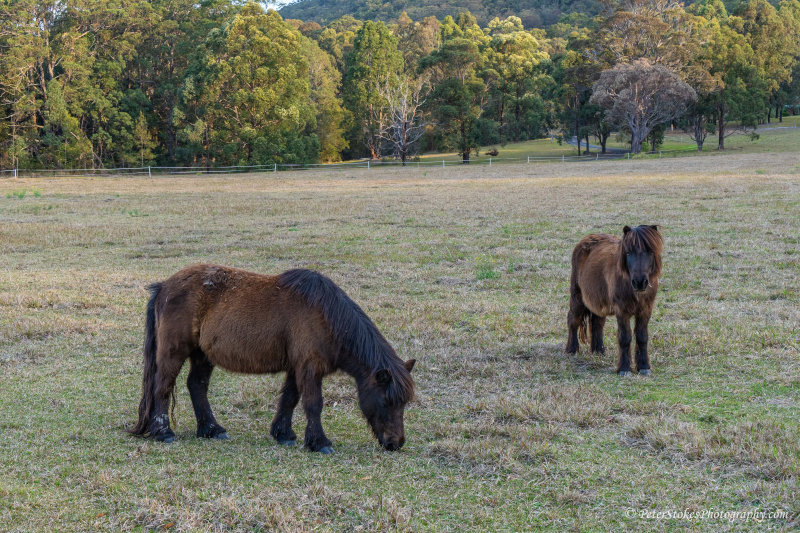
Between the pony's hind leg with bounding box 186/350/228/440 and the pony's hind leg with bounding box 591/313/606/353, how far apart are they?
453 centimetres

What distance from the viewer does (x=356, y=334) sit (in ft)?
16.8

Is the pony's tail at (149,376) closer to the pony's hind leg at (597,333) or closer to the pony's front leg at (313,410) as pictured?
the pony's front leg at (313,410)

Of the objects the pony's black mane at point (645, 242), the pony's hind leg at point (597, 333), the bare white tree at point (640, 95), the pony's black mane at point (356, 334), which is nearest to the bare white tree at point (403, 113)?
the bare white tree at point (640, 95)

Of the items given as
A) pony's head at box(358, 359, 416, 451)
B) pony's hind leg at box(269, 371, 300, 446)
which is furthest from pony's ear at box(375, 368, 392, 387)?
pony's hind leg at box(269, 371, 300, 446)

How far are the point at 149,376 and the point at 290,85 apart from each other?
2154 inches

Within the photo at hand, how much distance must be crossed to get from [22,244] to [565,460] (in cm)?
1553

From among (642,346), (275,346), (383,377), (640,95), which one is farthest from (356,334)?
(640,95)

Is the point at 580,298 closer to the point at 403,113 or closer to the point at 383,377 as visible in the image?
the point at 383,377

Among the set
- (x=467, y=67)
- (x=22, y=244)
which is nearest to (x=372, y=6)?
(x=467, y=67)

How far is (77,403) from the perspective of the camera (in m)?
6.21

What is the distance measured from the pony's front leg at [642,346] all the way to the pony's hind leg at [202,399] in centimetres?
437

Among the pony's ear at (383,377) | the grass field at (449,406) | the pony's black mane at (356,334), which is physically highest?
the pony's black mane at (356,334)

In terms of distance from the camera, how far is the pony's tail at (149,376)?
5.41 metres

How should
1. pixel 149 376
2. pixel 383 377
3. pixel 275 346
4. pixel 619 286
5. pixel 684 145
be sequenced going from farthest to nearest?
pixel 684 145 → pixel 619 286 → pixel 149 376 → pixel 275 346 → pixel 383 377
